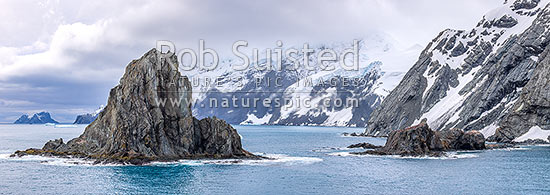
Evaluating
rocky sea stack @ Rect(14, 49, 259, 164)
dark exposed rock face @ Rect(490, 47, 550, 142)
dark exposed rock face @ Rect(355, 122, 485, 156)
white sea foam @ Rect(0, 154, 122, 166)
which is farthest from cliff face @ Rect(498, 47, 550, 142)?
white sea foam @ Rect(0, 154, 122, 166)

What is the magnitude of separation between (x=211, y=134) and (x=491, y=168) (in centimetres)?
5393

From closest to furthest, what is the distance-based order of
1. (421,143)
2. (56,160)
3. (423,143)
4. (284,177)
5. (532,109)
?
1. (284,177)
2. (56,160)
3. (421,143)
4. (423,143)
5. (532,109)

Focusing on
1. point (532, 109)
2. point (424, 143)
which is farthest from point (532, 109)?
point (424, 143)

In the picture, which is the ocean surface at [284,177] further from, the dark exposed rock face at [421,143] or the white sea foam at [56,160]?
the dark exposed rock face at [421,143]

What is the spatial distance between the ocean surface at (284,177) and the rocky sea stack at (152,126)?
245 inches

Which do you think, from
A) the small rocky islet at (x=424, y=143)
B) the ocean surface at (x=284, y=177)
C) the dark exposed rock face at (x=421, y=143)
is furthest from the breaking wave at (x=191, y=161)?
the dark exposed rock face at (x=421, y=143)

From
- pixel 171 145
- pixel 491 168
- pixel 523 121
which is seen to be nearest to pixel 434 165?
pixel 491 168

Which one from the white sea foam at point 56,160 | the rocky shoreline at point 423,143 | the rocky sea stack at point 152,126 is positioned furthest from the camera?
the rocky shoreline at point 423,143

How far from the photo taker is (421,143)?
117062mm

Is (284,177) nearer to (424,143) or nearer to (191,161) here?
(191,161)

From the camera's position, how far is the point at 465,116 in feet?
635

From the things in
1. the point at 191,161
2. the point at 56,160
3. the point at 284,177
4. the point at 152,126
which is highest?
the point at 152,126

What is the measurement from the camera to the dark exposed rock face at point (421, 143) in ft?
379

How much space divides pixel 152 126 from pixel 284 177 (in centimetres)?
3295
